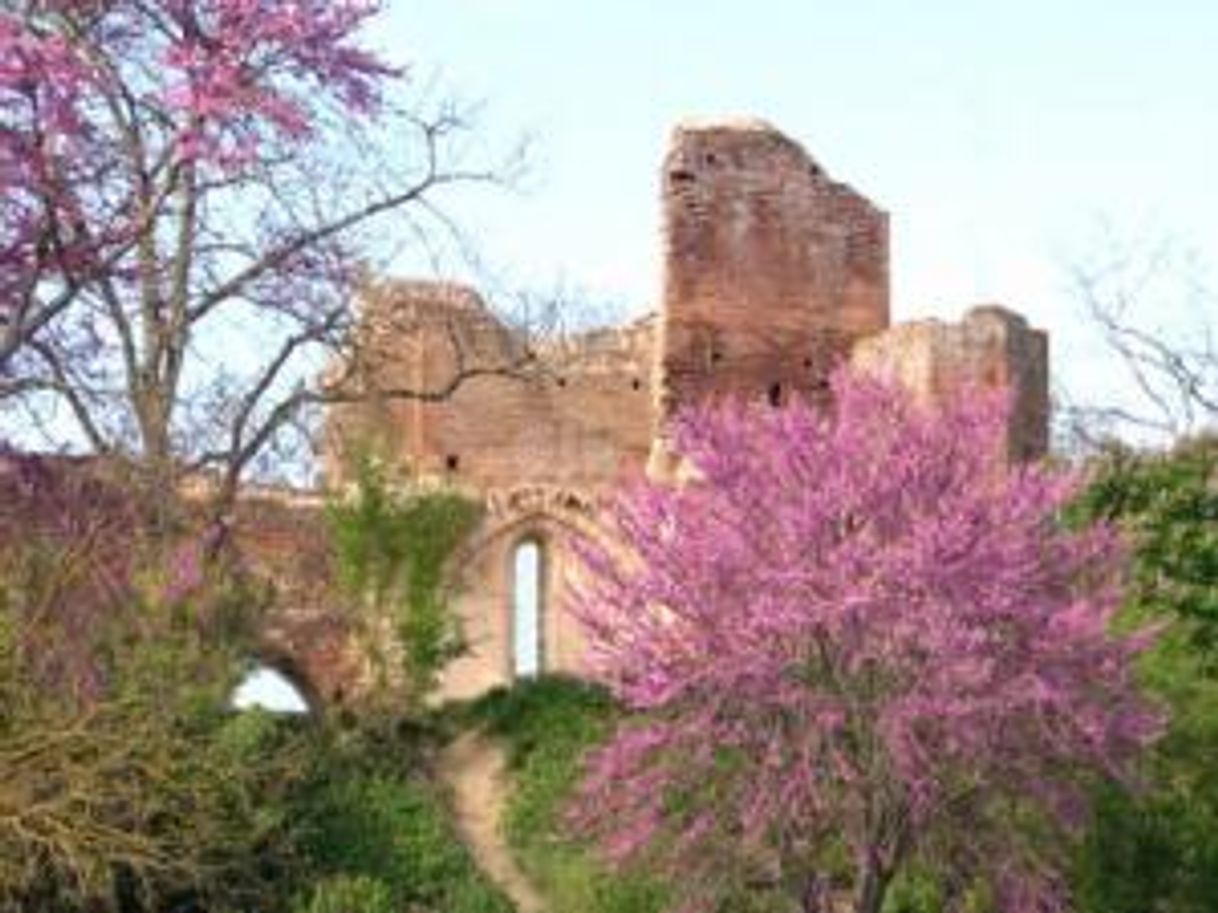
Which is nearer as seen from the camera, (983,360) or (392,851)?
(392,851)

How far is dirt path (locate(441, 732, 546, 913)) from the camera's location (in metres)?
18.9

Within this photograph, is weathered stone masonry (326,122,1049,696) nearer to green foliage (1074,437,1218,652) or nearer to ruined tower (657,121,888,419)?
ruined tower (657,121,888,419)

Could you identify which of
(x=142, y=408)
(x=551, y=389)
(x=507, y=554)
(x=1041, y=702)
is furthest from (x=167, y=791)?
(x=551, y=389)

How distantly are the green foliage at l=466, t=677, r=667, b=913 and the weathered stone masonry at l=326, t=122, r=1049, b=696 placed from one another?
154 centimetres

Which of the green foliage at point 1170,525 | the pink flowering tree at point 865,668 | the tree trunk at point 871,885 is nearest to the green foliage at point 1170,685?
the green foliage at point 1170,525

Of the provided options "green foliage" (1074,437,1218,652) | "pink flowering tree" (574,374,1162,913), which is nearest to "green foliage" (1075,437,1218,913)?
"green foliage" (1074,437,1218,652)

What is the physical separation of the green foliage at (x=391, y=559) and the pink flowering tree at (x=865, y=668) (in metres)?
8.15

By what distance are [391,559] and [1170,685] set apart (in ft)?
28.2

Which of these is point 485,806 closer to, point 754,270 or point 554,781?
point 554,781

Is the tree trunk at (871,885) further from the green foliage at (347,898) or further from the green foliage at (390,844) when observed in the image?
the green foliage at (390,844)

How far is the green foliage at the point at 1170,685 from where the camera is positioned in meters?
15.0

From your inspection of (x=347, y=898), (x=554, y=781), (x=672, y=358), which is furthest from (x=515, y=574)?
→ (x=347, y=898)

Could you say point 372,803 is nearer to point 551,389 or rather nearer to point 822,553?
point 822,553

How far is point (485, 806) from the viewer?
2058 cm
